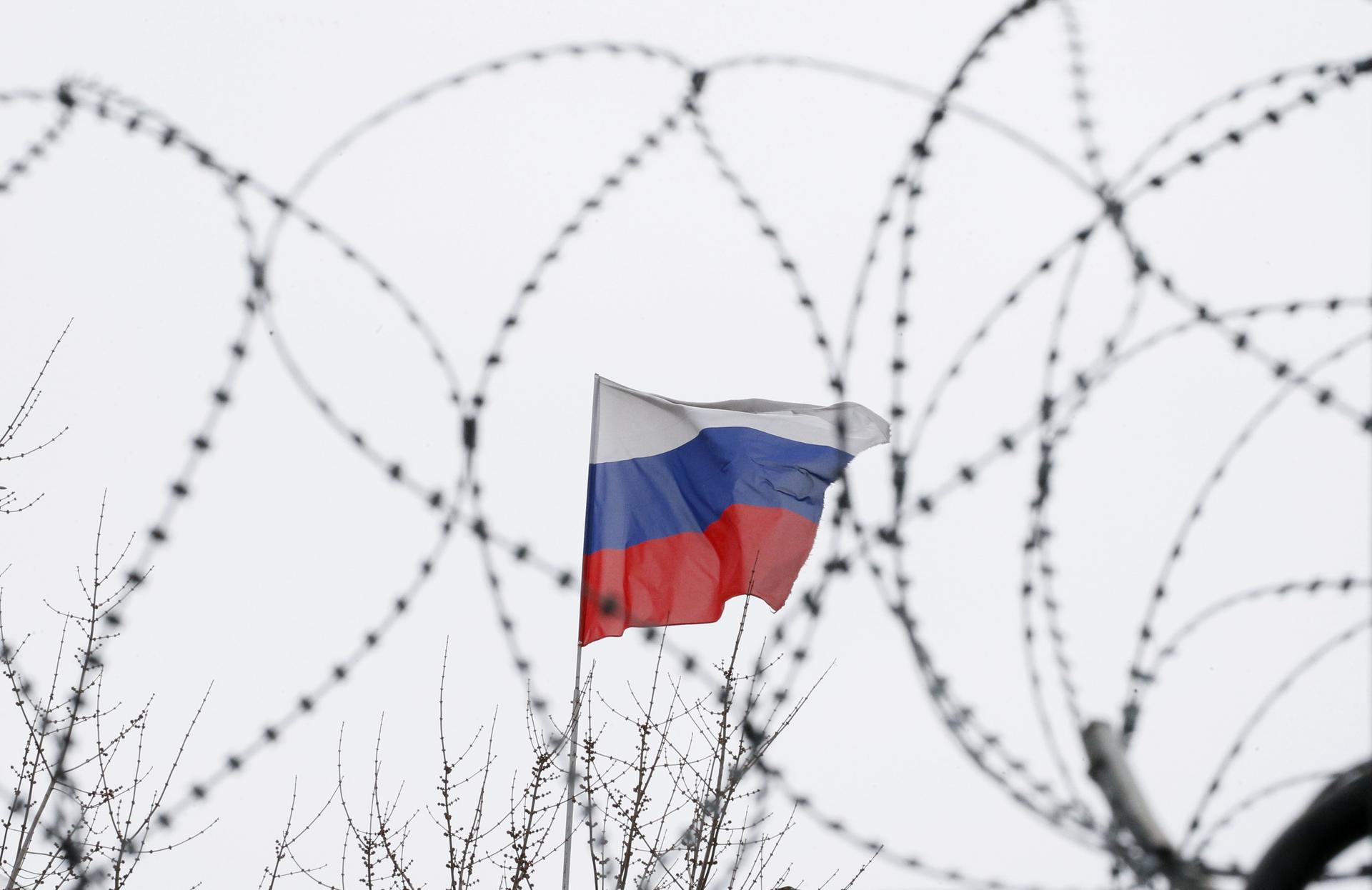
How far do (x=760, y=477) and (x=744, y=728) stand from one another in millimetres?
5967

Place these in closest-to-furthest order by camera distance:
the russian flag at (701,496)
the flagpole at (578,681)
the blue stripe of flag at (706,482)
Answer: the flagpole at (578,681)
the russian flag at (701,496)
the blue stripe of flag at (706,482)

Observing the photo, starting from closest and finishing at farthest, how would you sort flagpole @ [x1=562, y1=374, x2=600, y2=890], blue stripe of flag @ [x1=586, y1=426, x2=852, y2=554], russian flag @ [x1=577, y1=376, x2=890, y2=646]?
flagpole @ [x1=562, y1=374, x2=600, y2=890]
russian flag @ [x1=577, y1=376, x2=890, y2=646]
blue stripe of flag @ [x1=586, y1=426, x2=852, y2=554]

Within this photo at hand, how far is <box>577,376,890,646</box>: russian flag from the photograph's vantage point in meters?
9.08

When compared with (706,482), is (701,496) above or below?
below

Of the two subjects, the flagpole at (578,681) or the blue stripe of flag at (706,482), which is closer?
the flagpole at (578,681)

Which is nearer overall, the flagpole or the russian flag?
the flagpole

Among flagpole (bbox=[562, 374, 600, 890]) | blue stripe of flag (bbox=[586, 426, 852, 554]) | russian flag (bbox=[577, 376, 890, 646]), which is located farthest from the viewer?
blue stripe of flag (bbox=[586, 426, 852, 554])

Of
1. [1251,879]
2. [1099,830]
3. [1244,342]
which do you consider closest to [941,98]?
[1244,342]

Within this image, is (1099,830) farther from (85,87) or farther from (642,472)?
(642,472)

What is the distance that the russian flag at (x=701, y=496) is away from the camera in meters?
9.08

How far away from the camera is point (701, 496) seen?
9758 millimetres

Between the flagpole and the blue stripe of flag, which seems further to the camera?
the blue stripe of flag

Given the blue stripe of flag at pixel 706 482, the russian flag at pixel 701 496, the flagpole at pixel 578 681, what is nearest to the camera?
the flagpole at pixel 578 681

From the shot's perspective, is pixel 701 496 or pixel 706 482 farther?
pixel 706 482
